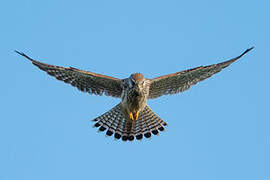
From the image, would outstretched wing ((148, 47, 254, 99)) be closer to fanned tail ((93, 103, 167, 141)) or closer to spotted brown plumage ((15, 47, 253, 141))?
spotted brown plumage ((15, 47, 253, 141))

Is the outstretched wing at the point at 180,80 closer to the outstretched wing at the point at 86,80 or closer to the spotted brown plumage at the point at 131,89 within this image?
the spotted brown plumage at the point at 131,89

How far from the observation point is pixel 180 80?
53.1ft

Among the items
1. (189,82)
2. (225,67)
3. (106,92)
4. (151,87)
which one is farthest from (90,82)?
(225,67)

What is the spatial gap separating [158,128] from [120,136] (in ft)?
3.93

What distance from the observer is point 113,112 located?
16484 mm

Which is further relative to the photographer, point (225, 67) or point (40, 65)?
point (225, 67)

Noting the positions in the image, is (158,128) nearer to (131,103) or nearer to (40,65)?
A: (131,103)

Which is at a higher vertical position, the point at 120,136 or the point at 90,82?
the point at 90,82

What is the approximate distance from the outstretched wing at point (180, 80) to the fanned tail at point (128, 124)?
2.45ft

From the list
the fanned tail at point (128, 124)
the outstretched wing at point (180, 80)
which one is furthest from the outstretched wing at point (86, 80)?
the outstretched wing at point (180, 80)

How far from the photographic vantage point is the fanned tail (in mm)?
16359

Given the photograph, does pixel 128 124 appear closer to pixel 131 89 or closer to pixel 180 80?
pixel 131 89

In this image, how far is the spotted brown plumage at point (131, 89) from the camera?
15.2 m

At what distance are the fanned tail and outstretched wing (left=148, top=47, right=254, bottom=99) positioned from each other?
0.75 metres
